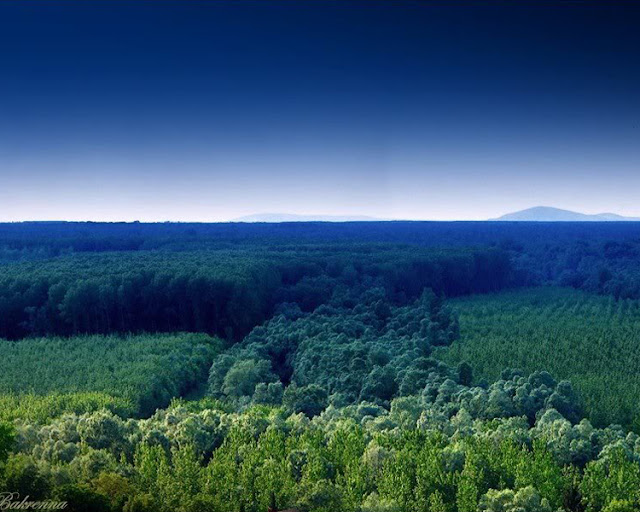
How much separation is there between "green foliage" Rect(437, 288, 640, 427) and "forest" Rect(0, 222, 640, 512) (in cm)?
35

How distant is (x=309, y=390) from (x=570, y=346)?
36214 millimetres

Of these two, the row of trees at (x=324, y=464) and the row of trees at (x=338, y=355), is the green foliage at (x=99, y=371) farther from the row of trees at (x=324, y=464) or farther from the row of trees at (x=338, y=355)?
the row of trees at (x=324, y=464)

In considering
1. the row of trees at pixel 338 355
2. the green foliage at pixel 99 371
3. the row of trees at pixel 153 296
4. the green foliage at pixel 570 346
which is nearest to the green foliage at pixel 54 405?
the green foliage at pixel 99 371

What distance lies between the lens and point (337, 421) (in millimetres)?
48031

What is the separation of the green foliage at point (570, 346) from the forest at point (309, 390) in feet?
1.14

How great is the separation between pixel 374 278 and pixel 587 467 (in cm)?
8650

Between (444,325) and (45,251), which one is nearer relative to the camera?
(444,325)

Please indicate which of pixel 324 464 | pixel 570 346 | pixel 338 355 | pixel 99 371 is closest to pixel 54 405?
pixel 99 371

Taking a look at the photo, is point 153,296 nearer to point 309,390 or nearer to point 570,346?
point 309,390

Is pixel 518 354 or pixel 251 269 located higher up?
pixel 251 269

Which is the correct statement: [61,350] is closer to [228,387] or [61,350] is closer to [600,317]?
[228,387]

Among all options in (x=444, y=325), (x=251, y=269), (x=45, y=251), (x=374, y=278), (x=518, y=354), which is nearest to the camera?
(x=518, y=354)

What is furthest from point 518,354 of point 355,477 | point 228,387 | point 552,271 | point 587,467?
point 552,271

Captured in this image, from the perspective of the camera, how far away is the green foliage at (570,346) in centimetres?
6031
